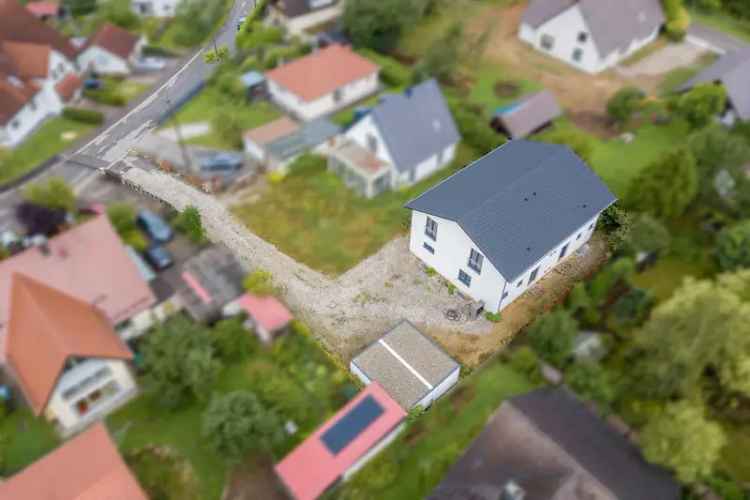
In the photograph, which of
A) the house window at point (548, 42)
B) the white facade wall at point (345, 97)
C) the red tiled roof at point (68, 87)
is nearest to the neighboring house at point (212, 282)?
the red tiled roof at point (68, 87)

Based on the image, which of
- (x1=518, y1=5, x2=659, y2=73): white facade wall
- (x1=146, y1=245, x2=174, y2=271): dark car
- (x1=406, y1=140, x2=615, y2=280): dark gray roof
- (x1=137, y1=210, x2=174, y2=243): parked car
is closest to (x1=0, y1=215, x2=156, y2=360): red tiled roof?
(x1=146, y1=245, x2=174, y2=271): dark car

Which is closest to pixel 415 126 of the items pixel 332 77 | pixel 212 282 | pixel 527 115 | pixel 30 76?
pixel 212 282

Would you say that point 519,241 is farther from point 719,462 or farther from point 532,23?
point 532,23

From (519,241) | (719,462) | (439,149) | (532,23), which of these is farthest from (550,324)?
(532,23)

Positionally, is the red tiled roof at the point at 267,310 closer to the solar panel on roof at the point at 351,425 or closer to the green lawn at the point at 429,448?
the solar panel on roof at the point at 351,425

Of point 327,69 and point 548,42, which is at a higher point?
point 327,69

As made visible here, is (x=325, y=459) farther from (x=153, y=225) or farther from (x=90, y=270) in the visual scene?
(x=153, y=225)
